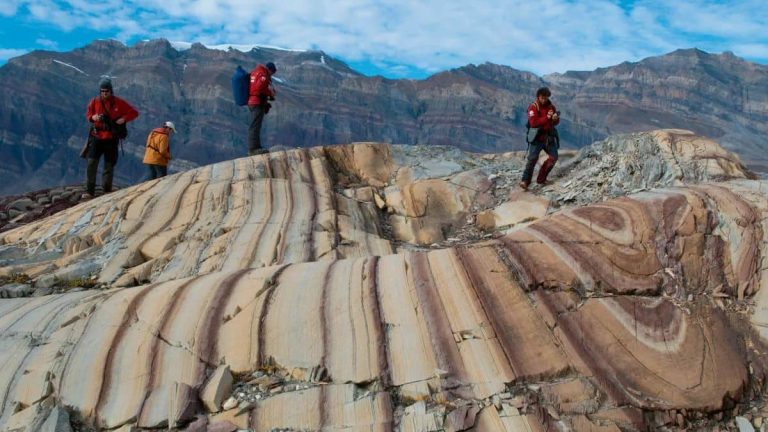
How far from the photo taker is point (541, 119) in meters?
15.2

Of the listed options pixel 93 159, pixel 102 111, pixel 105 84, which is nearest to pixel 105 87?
pixel 105 84

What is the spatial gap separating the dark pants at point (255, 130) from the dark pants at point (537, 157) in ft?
26.6

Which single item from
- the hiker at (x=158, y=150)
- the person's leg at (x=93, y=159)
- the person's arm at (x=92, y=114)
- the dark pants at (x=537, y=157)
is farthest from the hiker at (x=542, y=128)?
the person's leg at (x=93, y=159)

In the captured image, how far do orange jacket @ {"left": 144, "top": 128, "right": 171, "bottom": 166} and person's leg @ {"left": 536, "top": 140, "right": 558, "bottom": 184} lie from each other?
1112 centimetres

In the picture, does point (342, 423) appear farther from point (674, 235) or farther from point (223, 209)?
point (223, 209)

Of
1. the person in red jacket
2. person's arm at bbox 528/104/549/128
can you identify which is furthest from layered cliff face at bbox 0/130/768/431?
the person in red jacket

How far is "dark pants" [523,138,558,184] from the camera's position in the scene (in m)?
15.8

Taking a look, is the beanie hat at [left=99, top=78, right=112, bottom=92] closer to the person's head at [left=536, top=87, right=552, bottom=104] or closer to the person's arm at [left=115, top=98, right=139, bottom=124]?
the person's arm at [left=115, top=98, right=139, bottom=124]

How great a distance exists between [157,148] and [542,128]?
37.8ft

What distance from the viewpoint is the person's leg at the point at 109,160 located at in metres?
18.4

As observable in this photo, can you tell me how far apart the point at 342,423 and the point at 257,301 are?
2.65m

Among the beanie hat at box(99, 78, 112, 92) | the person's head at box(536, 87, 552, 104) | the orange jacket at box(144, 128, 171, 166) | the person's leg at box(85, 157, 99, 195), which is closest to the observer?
the person's head at box(536, 87, 552, 104)

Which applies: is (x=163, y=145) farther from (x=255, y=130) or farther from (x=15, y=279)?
(x=15, y=279)

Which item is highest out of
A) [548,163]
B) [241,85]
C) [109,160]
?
[241,85]
